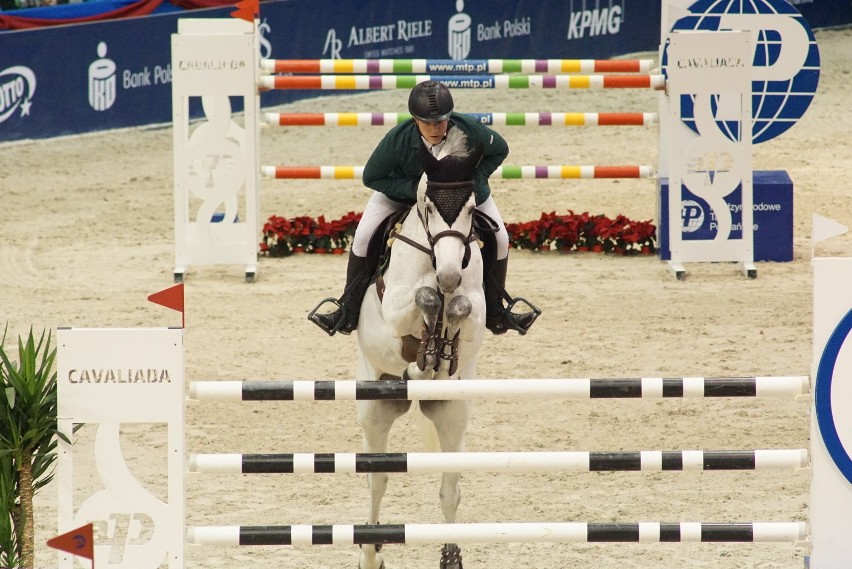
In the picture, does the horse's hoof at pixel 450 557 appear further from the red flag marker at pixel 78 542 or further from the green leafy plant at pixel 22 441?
the red flag marker at pixel 78 542

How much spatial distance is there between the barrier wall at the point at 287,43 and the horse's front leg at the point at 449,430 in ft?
32.5

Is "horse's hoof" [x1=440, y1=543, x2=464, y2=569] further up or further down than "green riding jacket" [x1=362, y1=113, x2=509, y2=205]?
further down

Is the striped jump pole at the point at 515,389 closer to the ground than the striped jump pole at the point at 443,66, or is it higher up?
closer to the ground

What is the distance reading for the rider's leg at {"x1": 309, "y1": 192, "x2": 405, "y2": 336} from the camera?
5.69 m

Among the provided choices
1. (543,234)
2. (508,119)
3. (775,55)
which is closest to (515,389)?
(508,119)

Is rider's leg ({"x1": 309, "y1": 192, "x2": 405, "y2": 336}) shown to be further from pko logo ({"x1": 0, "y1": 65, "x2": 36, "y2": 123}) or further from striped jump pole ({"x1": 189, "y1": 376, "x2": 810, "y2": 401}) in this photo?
pko logo ({"x1": 0, "y1": 65, "x2": 36, "y2": 123})

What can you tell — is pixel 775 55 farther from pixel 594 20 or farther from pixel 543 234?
pixel 594 20

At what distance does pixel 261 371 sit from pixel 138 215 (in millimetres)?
4836

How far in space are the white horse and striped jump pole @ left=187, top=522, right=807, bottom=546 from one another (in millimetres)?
727

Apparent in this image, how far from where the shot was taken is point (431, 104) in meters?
5.08

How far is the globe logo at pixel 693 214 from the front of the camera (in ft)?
35.4

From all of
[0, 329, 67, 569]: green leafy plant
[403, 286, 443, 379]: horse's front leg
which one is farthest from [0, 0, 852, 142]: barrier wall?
[403, 286, 443, 379]: horse's front leg

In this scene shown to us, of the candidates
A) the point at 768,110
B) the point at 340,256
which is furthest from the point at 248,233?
the point at 768,110

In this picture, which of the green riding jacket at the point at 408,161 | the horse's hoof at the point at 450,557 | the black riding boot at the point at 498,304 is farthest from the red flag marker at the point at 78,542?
the black riding boot at the point at 498,304
